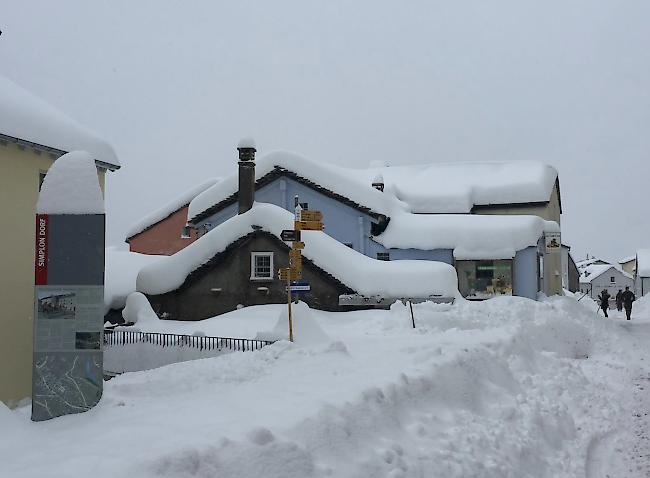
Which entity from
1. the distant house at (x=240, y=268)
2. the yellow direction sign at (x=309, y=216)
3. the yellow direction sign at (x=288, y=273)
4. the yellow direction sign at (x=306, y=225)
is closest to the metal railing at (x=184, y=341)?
the yellow direction sign at (x=288, y=273)

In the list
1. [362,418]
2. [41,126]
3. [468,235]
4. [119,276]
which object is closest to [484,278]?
[468,235]

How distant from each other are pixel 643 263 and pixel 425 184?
138 feet

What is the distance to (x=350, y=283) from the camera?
21.3 meters

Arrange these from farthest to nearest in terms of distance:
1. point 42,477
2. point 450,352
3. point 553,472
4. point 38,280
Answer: point 450,352, point 553,472, point 38,280, point 42,477

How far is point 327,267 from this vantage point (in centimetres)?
2175

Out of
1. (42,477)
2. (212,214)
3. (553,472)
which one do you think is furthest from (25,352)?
(212,214)

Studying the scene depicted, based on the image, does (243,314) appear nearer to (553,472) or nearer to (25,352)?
(25,352)

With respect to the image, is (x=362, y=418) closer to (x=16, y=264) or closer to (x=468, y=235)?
(x=16, y=264)

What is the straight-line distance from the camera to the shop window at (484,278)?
2850 centimetres

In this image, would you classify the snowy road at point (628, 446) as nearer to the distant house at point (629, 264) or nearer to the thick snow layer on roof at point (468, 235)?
the thick snow layer on roof at point (468, 235)

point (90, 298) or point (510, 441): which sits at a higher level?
point (90, 298)

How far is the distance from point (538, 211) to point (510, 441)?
3079 cm

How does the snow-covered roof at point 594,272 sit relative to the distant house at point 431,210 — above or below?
below

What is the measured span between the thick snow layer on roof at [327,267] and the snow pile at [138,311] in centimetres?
155
